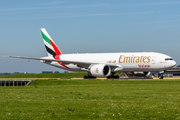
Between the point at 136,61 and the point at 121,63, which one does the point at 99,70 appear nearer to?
the point at 121,63

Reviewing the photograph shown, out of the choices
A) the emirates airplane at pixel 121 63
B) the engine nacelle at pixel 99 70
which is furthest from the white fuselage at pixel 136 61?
the engine nacelle at pixel 99 70

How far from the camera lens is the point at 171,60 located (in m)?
46.4

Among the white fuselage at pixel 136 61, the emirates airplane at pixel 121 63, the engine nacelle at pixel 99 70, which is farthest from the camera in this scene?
the engine nacelle at pixel 99 70

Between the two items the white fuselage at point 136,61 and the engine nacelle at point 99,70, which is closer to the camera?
the white fuselage at point 136,61

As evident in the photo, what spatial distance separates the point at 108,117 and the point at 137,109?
7.71 feet

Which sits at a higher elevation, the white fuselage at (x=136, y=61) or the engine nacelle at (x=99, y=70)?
the white fuselage at (x=136, y=61)

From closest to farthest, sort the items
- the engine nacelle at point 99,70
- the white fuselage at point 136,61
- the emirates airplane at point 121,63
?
the white fuselage at point 136,61 < the emirates airplane at point 121,63 < the engine nacelle at point 99,70

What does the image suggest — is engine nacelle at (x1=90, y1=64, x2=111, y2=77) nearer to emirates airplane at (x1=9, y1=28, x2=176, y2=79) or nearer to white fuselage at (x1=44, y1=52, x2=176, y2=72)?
emirates airplane at (x1=9, y1=28, x2=176, y2=79)

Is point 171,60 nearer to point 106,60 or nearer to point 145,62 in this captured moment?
point 145,62

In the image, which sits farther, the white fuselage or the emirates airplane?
the emirates airplane

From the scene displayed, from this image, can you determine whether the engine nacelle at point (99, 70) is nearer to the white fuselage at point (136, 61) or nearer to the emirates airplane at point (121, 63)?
the emirates airplane at point (121, 63)

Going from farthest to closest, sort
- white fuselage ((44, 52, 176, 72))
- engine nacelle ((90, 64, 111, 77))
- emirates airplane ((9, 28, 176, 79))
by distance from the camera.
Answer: engine nacelle ((90, 64, 111, 77))
emirates airplane ((9, 28, 176, 79))
white fuselage ((44, 52, 176, 72))

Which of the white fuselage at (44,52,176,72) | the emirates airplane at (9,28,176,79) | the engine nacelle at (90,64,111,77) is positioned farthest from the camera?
the engine nacelle at (90,64,111,77)

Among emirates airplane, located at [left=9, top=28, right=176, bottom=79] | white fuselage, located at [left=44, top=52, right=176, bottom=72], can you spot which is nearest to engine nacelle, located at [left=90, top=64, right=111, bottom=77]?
emirates airplane, located at [left=9, top=28, right=176, bottom=79]
